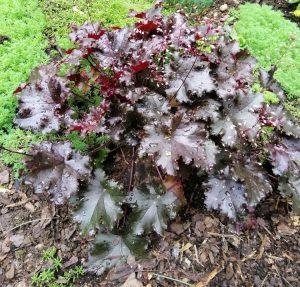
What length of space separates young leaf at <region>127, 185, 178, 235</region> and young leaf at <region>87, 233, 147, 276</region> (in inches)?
3.7

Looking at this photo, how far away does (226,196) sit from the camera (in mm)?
2490

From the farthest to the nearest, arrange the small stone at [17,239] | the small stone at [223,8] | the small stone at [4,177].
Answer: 1. the small stone at [223,8]
2. the small stone at [4,177]
3. the small stone at [17,239]

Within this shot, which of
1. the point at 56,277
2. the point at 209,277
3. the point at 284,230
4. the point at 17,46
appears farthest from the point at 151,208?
the point at 17,46

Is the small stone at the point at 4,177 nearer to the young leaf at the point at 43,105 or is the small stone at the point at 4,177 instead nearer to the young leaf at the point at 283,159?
the young leaf at the point at 43,105

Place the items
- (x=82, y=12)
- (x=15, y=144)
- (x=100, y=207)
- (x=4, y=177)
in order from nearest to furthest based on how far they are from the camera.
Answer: (x=100, y=207) < (x=4, y=177) < (x=15, y=144) < (x=82, y=12)

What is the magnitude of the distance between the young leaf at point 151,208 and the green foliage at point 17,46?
146 cm

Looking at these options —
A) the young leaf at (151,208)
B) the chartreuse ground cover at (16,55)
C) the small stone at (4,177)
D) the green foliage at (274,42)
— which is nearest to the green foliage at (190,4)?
the green foliage at (274,42)

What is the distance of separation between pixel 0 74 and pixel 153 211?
80.2 inches

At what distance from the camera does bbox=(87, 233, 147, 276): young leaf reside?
2494 millimetres

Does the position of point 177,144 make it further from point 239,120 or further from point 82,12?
point 82,12

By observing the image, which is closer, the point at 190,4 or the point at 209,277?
the point at 209,277

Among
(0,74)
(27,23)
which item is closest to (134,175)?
(0,74)

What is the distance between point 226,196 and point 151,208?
1.59ft

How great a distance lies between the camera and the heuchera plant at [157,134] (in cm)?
242
